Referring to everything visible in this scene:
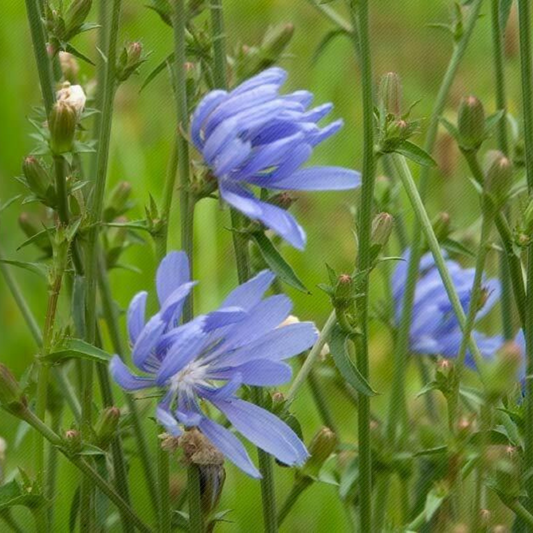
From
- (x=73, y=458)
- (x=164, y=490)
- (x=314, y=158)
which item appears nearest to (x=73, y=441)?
(x=73, y=458)

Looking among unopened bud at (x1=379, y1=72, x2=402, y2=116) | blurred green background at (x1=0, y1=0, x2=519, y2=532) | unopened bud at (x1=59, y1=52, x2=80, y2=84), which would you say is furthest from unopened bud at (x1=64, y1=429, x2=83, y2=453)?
blurred green background at (x1=0, y1=0, x2=519, y2=532)

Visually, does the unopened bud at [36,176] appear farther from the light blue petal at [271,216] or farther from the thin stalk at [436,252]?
the thin stalk at [436,252]

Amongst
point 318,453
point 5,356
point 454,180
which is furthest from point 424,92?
point 318,453

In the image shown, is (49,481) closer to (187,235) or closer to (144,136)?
(187,235)

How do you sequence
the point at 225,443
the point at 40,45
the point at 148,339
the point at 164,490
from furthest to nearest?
the point at 40,45 < the point at 164,490 < the point at 225,443 < the point at 148,339

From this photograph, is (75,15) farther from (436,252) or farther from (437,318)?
(437,318)

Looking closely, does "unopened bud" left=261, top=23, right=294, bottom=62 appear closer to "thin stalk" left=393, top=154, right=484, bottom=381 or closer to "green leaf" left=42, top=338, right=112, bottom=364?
"thin stalk" left=393, top=154, right=484, bottom=381

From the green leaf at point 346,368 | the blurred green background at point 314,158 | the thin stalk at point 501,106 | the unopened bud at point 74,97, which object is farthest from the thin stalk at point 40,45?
the blurred green background at point 314,158

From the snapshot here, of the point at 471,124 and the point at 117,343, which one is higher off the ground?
the point at 471,124
